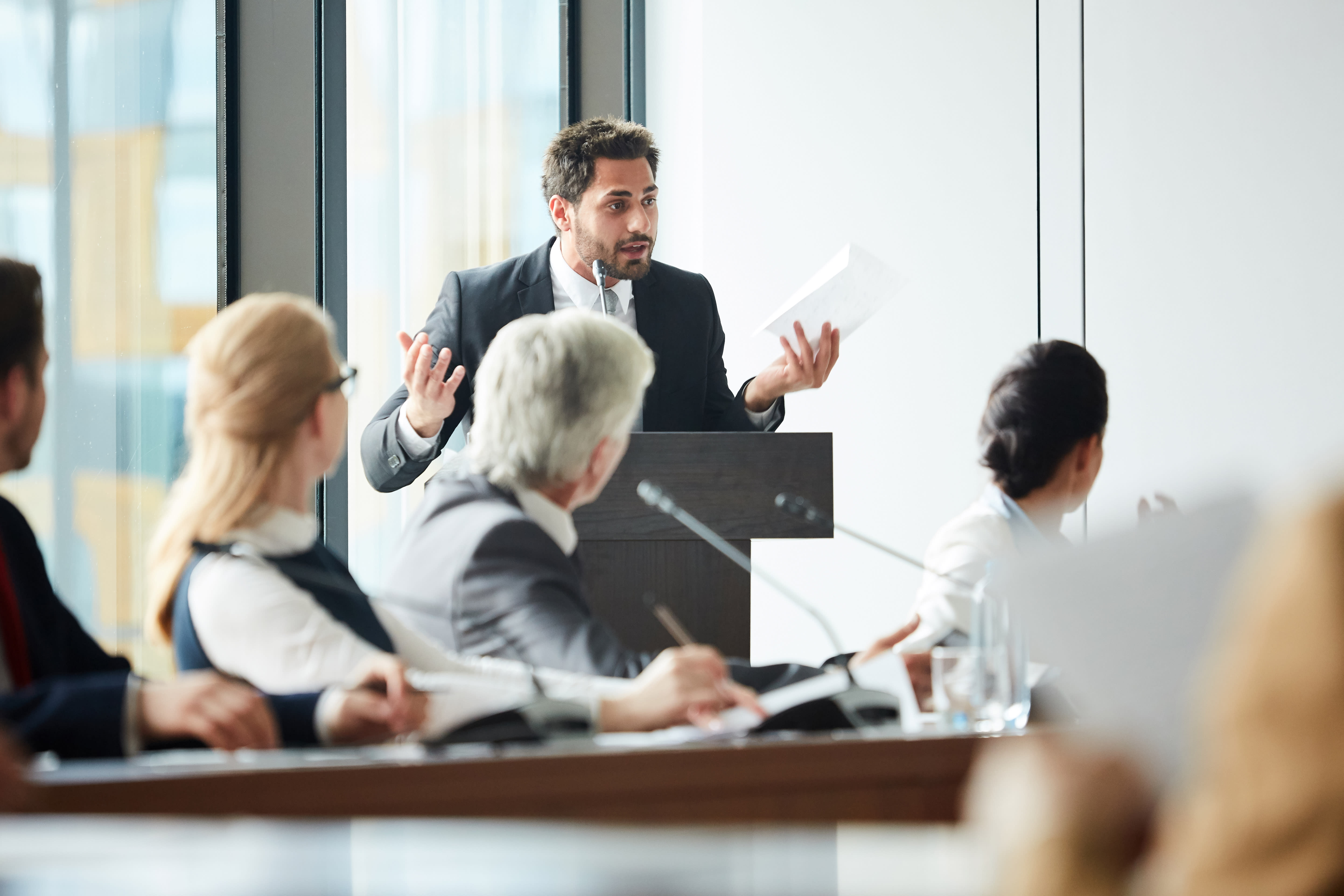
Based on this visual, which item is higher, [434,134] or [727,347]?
[434,134]

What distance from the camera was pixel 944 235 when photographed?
492cm

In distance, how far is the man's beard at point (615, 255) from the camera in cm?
324

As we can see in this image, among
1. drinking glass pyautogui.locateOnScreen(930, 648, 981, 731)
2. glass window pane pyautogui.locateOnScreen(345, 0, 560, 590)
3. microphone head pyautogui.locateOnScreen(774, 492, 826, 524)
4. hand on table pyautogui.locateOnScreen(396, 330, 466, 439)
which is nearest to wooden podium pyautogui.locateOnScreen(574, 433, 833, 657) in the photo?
microphone head pyautogui.locateOnScreen(774, 492, 826, 524)

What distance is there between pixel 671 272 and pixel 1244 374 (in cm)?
248

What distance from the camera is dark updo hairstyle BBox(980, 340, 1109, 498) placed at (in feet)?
7.85

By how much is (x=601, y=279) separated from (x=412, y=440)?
65cm

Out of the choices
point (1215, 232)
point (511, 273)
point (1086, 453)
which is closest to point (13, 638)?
point (1086, 453)

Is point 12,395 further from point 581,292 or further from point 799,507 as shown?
point 581,292

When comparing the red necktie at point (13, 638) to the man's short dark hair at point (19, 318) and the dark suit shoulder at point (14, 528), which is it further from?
the man's short dark hair at point (19, 318)

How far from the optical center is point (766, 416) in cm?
297

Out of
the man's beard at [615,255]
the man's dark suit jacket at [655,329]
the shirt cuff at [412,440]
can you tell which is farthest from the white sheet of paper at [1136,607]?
the man's beard at [615,255]

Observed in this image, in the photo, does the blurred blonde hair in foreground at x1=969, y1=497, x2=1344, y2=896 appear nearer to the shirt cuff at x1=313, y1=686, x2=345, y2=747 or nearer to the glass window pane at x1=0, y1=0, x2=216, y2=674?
the shirt cuff at x1=313, y1=686, x2=345, y2=747

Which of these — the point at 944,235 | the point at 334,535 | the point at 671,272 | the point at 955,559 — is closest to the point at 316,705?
the point at 955,559

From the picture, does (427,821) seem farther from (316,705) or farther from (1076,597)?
(1076,597)
